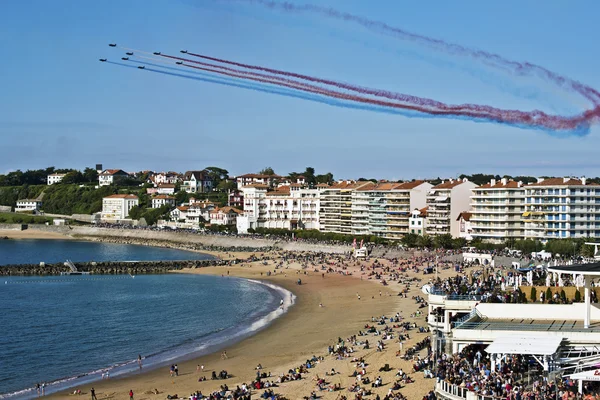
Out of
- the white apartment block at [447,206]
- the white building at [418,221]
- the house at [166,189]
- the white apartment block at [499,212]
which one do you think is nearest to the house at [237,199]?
the house at [166,189]

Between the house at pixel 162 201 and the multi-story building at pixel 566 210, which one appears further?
the house at pixel 162 201

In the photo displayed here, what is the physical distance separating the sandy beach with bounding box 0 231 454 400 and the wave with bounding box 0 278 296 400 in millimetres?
787

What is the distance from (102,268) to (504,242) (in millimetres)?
46231

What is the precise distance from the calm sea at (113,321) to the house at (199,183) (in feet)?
350

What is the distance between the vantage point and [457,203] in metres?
98.4

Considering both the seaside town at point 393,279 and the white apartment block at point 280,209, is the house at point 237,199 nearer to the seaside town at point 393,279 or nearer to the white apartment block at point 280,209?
the seaside town at point 393,279

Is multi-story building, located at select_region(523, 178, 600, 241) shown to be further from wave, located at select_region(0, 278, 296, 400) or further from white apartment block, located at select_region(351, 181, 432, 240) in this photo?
wave, located at select_region(0, 278, 296, 400)

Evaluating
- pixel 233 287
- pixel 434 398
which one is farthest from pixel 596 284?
pixel 233 287

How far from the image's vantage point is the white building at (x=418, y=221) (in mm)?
102750

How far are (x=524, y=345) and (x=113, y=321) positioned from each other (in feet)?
117

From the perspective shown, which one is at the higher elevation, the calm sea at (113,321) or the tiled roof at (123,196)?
the tiled roof at (123,196)

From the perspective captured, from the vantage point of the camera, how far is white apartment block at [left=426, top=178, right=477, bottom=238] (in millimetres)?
97875

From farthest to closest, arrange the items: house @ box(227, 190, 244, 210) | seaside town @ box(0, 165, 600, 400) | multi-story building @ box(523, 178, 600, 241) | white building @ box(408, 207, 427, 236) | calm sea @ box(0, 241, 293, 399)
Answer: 1. house @ box(227, 190, 244, 210)
2. white building @ box(408, 207, 427, 236)
3. multi-story building @ box(523, 178, 600, 241)
4. calm sea @ box(0, 241, 293, 399)
5. seaside town @ box(0, 165, 600, 400)

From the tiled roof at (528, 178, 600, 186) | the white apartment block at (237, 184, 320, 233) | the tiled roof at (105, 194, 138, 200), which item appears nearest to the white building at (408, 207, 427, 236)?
the tiled roof at (528, 178, 600, 186)
